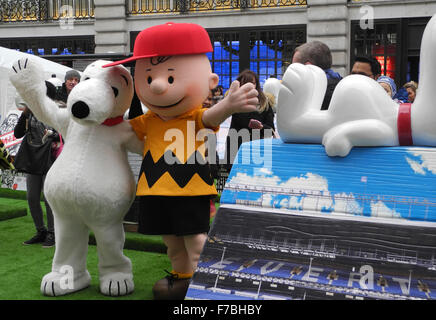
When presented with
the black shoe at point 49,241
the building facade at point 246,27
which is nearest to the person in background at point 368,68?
the black shoe at point 49,241

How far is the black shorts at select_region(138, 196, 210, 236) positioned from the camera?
273cm

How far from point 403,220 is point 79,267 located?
213 centimetres

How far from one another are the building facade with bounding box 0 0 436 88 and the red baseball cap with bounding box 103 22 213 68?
10047 mm

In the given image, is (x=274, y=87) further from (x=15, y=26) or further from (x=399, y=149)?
(x=15, y=26)

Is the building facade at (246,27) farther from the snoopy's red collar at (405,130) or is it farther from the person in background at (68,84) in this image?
the snoopy's red collar at (405,130)

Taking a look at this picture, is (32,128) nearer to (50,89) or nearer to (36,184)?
(36,184)

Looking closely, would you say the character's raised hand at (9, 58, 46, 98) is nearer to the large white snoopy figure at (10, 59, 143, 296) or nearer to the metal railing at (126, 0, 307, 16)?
the large white snoopy figure at (10, 59, 143, 296)

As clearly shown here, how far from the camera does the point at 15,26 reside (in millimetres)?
15164

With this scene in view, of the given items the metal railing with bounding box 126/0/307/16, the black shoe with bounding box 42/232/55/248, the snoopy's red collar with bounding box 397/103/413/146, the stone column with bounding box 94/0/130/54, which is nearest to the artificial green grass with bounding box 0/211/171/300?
the black shoe with bounding box 42/232/55/248

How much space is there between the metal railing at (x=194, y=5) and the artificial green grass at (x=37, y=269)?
391 inches

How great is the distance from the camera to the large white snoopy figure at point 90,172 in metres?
2.80

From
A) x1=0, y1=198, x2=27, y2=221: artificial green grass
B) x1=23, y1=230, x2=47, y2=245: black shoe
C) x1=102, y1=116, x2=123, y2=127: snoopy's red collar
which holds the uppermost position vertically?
x1=102, y1=116, x2=123, y2=127: snoopy's red collar

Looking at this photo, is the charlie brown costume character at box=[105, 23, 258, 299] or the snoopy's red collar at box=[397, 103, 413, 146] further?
the charlie brown costume character at box=[105, 23, 258, 299]

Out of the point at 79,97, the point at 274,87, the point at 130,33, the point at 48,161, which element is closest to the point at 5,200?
the point at 48,161
